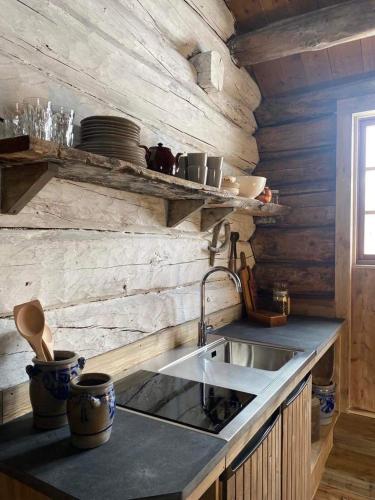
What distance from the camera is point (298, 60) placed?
2590 millimetres

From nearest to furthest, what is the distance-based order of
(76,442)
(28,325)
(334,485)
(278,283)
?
(76,442) → (28,325) → (334,485) → (278,283)

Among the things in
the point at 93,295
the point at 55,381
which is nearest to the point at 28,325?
the point at 55,381

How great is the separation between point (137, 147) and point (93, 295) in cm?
57

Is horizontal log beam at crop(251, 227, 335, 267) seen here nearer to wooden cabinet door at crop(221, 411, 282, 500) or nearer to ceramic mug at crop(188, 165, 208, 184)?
ceramic mug at crop(188, 165, 208, 184)

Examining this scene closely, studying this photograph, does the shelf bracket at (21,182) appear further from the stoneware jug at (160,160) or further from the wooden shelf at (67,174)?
the stoneware jug at (160,160)

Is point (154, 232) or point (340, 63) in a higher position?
point (340, 63)

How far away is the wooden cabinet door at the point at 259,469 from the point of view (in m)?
1.06

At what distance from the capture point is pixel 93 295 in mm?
1424

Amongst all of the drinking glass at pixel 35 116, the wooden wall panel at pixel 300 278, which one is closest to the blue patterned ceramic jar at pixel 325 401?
the wooden wall panel at pixel 300 278

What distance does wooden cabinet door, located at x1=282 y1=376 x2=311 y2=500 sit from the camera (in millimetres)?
1488

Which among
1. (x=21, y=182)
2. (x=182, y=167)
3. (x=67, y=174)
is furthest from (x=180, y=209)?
(x=21, y=182)

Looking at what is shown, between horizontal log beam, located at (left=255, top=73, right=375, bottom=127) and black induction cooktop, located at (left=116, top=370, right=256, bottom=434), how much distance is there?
209cm

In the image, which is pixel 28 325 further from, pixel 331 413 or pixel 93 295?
pixel 331 413

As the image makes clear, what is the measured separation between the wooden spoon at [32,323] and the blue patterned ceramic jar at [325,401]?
6.40ft
